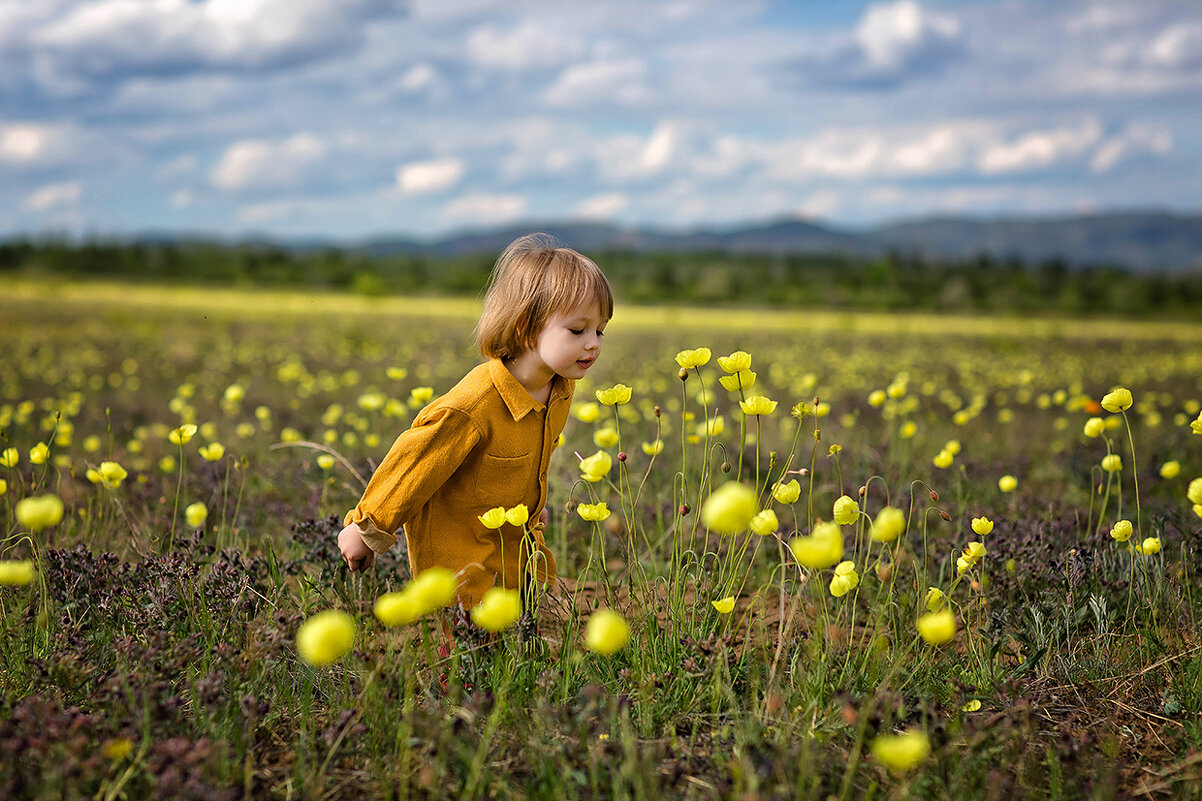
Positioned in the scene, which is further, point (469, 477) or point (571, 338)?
point (469, 477)

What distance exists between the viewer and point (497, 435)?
270 cm

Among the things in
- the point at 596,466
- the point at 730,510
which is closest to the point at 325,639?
the point at 730,510

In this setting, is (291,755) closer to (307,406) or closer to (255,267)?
(307,406)

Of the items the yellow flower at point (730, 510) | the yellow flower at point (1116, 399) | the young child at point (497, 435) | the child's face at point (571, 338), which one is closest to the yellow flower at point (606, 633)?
the yellow flower at point (730, 510)

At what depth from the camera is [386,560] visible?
339 centimetres

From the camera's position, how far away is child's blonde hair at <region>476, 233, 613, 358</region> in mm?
2580

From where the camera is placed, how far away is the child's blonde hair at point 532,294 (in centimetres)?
258

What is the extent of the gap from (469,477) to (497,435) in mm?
183

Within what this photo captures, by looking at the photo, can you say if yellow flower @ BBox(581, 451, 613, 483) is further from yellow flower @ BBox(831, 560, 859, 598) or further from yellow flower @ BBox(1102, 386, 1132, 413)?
yellow flower @ BBox(1102, 386, 1132, 413)

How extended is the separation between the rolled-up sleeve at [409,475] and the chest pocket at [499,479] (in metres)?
0.15

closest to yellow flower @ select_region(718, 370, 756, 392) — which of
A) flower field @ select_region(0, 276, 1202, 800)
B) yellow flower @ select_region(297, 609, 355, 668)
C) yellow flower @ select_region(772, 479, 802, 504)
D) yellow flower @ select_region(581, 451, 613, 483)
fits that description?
flower field @ select_region(0, 276, 1202, 800)

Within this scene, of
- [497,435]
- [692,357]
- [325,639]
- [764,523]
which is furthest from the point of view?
[497,435]

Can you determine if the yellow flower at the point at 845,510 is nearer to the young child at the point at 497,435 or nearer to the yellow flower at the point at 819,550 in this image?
the yellow flower at the point at 819,550

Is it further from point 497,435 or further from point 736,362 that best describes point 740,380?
point 497,435
